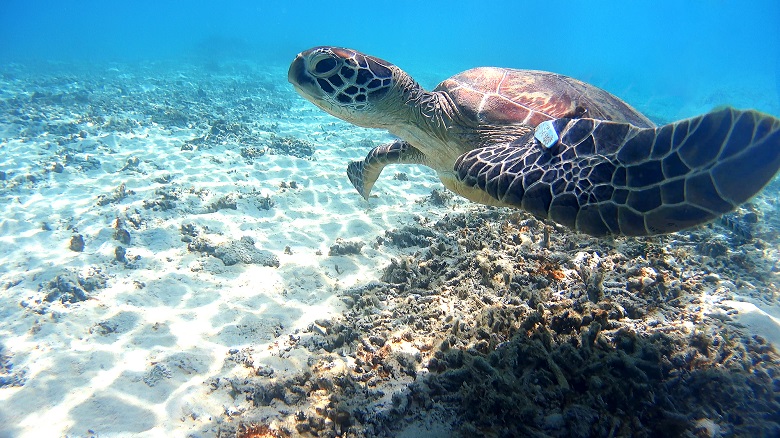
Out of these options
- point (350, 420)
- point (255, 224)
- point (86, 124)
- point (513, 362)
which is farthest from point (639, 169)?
point (86, 124)

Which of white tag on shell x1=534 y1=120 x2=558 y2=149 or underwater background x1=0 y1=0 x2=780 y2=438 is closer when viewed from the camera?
underwater background x1=0 y1=0 x2=780 y2=438

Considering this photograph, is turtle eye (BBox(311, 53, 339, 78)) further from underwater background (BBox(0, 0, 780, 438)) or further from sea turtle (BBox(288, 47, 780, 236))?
underwater background (BBox(0, 0, 780, 438))

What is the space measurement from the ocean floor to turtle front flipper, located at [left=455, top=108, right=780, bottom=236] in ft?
2.70

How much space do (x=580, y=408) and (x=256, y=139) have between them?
1052 cm

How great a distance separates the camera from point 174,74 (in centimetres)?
2286

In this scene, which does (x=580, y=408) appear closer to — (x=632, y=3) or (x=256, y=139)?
(x=256, y=139)

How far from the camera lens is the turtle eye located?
10.9ft

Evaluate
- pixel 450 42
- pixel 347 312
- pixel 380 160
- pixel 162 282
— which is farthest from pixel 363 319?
pixel 450 42

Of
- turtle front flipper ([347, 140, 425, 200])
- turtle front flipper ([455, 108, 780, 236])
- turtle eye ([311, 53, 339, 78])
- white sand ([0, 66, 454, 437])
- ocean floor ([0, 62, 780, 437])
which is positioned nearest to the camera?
turtle front flipper ([455, 108, 780, 236])

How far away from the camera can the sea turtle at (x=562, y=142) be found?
1.72 metres

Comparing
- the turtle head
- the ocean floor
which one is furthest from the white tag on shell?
the turtle head

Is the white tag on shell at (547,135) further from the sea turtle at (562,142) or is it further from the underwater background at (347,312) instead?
the underwater background at (347,312)

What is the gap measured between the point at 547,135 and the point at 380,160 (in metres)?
2.65

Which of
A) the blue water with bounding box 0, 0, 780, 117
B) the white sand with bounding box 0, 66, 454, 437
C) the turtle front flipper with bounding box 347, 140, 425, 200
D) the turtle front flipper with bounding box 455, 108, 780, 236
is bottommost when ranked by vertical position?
the white sand with bounding box 0, 66, 454, 437
